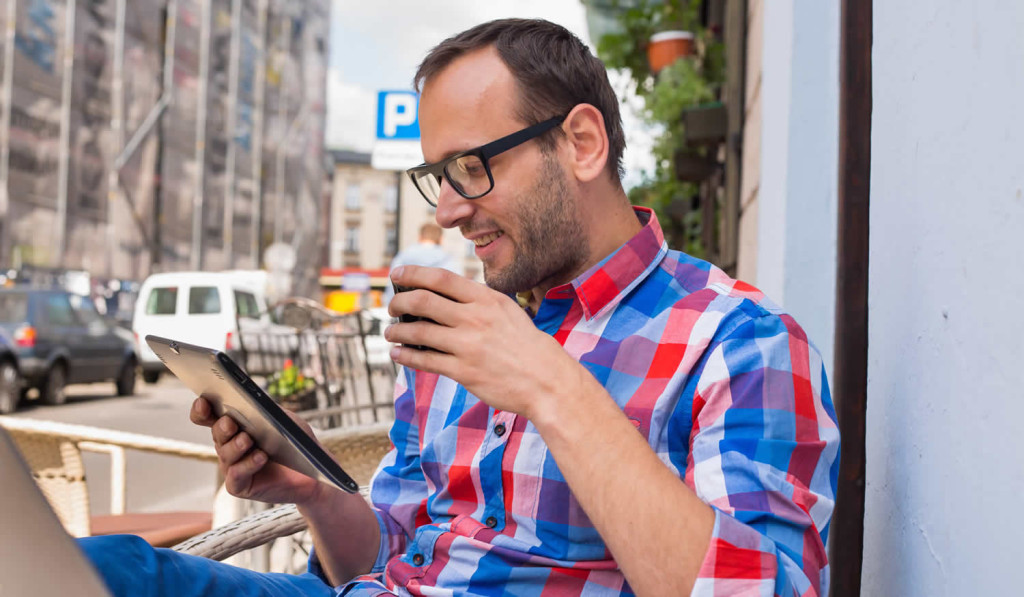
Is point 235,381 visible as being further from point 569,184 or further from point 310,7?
point 310,7

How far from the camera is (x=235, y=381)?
47.9 inches

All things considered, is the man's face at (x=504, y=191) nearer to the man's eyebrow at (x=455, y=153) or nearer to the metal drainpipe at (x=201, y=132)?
the man's eyebrow at (x=455, y=153)

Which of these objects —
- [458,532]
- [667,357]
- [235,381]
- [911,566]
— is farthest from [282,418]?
[911,566]

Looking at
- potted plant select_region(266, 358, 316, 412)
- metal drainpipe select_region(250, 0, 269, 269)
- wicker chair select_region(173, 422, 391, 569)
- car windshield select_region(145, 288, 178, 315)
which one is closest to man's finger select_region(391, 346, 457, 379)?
wicker chair select_region(173, 422, 391, 569)

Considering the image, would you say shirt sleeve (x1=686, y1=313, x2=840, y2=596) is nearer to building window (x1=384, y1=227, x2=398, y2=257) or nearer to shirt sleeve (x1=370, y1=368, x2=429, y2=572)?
shirt sleeve (x1=370, y1=368, x2=429, y2=572)

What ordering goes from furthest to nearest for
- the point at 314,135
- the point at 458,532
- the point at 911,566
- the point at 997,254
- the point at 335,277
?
the point at 335,277, the point at 314,135, the point at 458,532, the point at 911,566, the point at 997,254

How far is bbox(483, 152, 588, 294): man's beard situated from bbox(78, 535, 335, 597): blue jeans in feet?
1.96

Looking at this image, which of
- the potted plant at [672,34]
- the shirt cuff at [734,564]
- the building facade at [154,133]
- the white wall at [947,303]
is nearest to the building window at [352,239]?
the building facade at [154,133]

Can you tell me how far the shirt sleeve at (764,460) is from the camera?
0.97 meters

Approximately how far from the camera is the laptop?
2.20ft

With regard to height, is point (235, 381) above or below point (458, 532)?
above

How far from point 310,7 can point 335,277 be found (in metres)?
18.9

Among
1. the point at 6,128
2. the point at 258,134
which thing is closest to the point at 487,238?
the point at 6,128

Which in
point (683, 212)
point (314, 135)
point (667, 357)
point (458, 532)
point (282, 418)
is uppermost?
point (314, 135)
